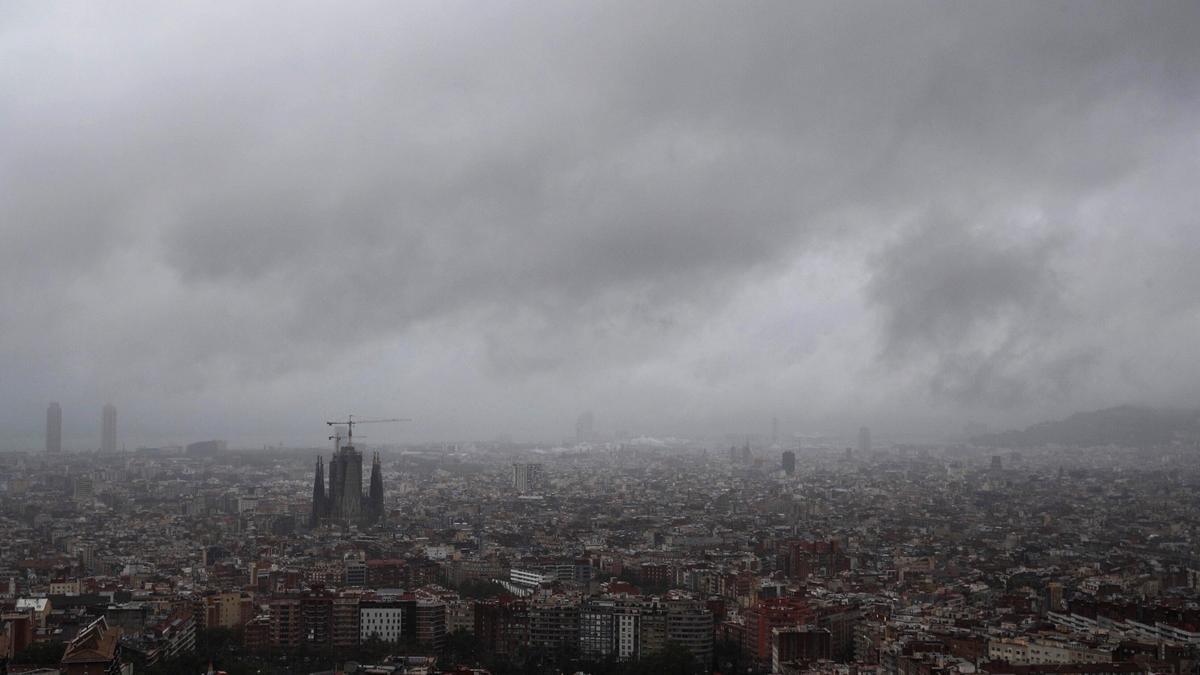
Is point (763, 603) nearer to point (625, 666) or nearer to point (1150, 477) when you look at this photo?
point (625, 666)

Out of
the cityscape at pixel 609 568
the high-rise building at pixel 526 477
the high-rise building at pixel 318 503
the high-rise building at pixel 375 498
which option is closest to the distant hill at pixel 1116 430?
the cityscape at pixel 609 568

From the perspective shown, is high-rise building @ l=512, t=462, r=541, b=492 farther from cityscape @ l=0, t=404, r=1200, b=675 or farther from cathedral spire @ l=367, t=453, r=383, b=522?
cathedral spire @ l=367, t=453, r=383, b=522

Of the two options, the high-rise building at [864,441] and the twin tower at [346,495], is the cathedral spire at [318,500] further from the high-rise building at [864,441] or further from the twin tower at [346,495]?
the high-rise building at [864,441]

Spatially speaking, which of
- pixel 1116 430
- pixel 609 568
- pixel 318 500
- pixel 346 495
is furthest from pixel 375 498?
pixel 1116 430

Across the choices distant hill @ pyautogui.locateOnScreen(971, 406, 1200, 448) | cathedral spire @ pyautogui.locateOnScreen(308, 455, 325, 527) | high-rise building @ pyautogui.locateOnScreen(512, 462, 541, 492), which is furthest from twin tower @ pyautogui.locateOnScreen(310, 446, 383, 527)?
distant hill @ pyautogui.locateOnScreen(971, 406, 1200, 448)

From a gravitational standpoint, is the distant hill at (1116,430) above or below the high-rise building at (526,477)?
above

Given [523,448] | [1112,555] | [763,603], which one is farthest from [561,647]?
[523,448]
